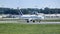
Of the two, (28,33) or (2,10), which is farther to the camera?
(2,10)

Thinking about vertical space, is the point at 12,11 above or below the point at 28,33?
below

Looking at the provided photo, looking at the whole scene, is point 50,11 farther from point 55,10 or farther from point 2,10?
point 2,10

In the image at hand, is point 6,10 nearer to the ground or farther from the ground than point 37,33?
nearer to the ground

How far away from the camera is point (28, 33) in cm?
1981

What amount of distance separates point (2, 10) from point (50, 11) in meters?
30.4

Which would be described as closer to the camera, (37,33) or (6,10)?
(37,33)

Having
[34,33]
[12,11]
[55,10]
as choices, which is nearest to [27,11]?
[12,11]

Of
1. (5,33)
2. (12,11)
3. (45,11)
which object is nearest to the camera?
(5,33)

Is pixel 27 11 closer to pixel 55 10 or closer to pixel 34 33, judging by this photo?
pixel 55 10

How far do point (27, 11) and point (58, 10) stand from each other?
21.1 metres

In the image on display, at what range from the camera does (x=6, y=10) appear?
100 metres

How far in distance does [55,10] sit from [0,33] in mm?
89057

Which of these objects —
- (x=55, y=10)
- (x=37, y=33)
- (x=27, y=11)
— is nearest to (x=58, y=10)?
(x=55, y=10)

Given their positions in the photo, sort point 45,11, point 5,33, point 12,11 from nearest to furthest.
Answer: point 5,33
point 12,11
point 45,11
